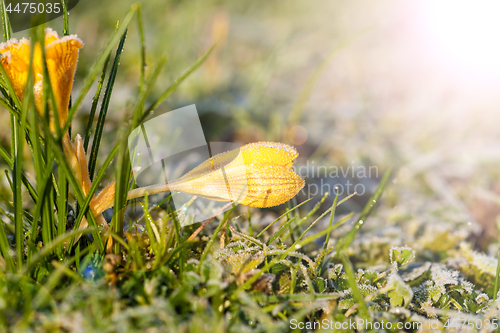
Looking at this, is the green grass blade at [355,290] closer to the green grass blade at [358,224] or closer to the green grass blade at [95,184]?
the green grass blade at [358,224]

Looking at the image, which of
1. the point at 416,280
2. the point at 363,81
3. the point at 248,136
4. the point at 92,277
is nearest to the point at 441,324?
the point at 416,280

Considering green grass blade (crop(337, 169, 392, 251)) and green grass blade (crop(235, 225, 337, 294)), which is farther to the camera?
green grass blade (crop(337, 169, 392, 251))

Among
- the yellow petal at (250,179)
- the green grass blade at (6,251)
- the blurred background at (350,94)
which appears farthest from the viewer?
the blurred background at (350,94)

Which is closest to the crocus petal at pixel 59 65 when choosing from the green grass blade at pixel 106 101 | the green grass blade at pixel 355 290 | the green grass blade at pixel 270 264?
the green grass blade at pixel 106 101

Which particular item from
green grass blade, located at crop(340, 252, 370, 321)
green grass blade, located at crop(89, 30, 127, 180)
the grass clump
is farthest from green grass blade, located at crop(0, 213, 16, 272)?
green grass blade, located at crop(340, 252, 370, 321)

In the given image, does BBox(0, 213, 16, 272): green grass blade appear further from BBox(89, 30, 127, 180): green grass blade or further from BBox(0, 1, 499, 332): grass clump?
BBox(89, 30, 127, 180): green grass blade

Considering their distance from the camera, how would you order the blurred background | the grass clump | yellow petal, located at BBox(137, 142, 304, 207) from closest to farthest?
1. the grass clump
2. yellow petal, located at BBox(137, 142, 304, 207)
3. the blurred background

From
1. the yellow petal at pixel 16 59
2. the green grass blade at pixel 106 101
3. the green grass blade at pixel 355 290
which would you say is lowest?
the green grass blade at pixel 355 290

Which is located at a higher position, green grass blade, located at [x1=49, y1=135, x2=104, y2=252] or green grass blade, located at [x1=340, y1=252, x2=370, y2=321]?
green grass blade, located at [x1=49, y1=135, x2=104, y2=252]

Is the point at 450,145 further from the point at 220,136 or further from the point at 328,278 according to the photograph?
the point at 328,278

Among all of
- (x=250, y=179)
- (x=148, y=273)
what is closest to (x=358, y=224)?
(x=250, y=179)
